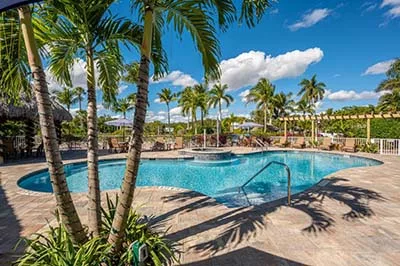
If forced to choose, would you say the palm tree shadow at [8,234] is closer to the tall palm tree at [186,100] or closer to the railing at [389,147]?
the railing at [389,147]

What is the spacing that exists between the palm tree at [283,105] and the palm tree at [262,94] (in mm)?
5517

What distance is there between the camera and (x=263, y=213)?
5008mm

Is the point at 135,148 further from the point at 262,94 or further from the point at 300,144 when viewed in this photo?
the point at 262,94

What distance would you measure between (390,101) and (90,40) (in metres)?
24.9

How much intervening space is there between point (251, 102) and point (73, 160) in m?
28.5

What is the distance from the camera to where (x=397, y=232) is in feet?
13.5

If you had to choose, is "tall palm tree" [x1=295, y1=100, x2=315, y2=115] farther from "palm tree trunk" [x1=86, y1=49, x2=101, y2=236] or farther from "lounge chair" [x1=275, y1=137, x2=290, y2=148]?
"palm tree trunk" [x1=86, y1=49, x2=101, y2=236]

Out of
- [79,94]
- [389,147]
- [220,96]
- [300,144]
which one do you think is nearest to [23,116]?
[300,144]

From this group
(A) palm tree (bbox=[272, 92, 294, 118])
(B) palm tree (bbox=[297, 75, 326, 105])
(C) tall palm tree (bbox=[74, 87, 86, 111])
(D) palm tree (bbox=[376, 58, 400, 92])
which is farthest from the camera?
(A) palm tree (bbox=[272, 92, 294, 118])

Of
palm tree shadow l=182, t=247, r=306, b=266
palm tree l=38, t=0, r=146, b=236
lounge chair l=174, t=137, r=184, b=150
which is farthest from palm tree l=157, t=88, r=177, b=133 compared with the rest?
palm tree shadow l=182, t=247, r=306, b=266

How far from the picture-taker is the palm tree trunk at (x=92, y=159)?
2.90 m

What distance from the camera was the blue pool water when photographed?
8719mm

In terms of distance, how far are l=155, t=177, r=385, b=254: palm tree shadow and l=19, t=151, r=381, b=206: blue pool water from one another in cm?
151

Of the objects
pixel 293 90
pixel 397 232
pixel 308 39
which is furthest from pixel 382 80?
pixel 397 232
